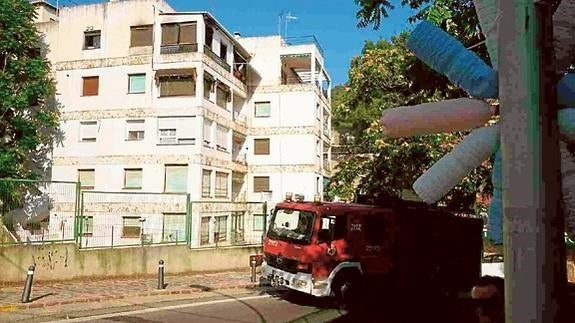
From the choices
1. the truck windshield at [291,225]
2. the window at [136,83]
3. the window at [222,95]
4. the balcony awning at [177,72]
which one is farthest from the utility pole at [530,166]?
the window at [222,95]

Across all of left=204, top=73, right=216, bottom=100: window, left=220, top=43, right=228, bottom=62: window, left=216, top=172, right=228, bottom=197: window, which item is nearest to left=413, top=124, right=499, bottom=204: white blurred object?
left=204, top=73, right=216, bottom=100: window

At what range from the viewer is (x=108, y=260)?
52.3ft

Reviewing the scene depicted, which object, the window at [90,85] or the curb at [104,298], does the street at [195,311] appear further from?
the window at [90,85]

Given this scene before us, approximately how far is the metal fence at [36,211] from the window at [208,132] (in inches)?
506

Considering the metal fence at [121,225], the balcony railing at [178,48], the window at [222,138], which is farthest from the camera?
the window at [222,138]

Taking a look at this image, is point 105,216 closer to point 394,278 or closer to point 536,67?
point 394,278

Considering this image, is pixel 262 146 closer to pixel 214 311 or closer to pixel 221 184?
pixel 221 184

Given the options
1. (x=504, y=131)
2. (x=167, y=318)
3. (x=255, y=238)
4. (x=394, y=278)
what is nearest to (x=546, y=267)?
(x=504, y=131)

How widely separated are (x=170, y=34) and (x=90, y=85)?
5.38m

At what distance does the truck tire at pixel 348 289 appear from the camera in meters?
11.8

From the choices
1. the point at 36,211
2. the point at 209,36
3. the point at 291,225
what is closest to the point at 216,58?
the point at 209,36

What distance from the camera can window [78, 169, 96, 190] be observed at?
2884 cm

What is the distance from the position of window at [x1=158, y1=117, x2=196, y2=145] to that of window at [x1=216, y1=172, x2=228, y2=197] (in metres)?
3.35

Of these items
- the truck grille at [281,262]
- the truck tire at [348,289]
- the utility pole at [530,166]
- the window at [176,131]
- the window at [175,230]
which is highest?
the window at [176,131]
